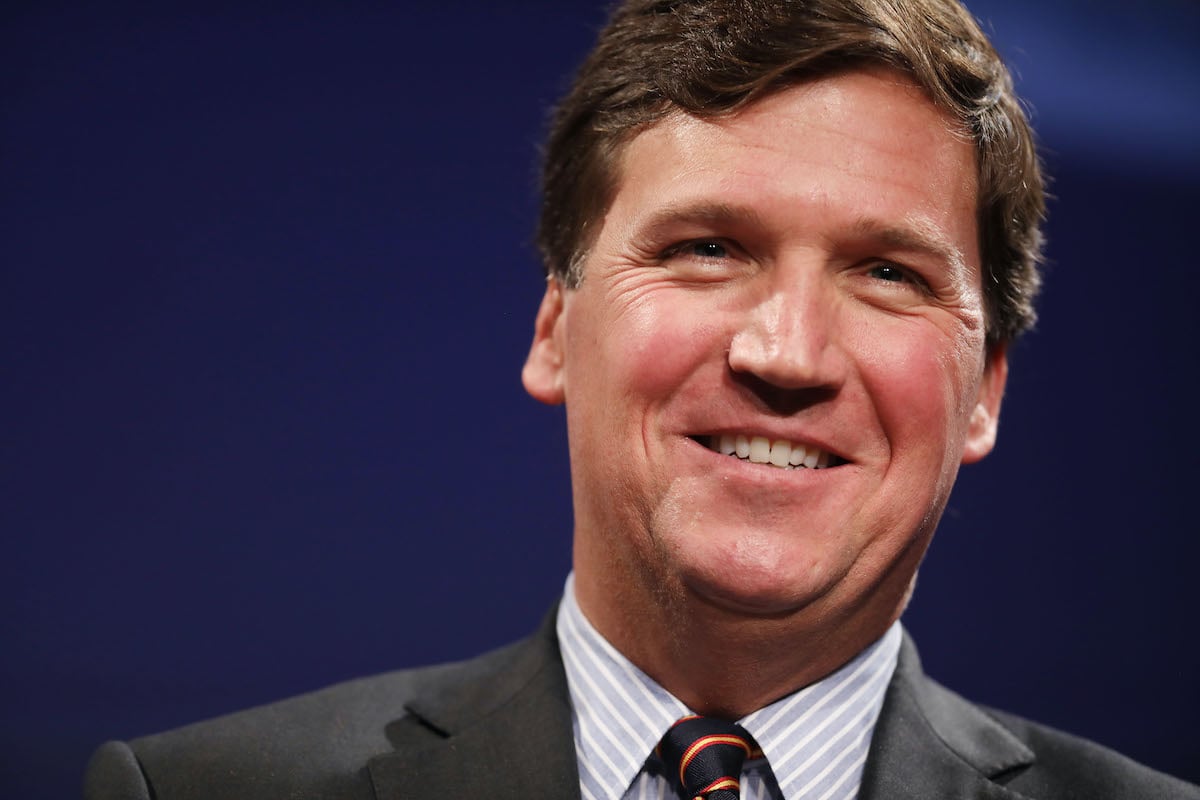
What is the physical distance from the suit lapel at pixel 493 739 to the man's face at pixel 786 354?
225 millimetres


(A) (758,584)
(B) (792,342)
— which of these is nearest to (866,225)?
(B) (792,342)

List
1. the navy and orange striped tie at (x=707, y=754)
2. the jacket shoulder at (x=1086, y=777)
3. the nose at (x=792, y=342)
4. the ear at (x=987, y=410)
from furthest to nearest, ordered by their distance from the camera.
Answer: the ear at (x=987, y=410) → the jacket shoulder at (x=1086, y=777) → the navy and orange striped tie at (x=707, y=754) → the nose at (x=792, y=342)

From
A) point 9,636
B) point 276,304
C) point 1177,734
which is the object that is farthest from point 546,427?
point 1177,734

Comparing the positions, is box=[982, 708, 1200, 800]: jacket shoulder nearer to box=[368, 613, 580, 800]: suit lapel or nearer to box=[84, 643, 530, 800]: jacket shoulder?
box=[368, 613, 580, 800]: suit lapel

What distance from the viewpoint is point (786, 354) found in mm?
1720

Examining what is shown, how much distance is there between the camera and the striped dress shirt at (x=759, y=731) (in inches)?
74.3

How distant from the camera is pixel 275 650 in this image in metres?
2.75

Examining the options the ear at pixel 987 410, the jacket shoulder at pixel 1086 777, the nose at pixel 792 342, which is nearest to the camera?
the nose at pixel 792 342

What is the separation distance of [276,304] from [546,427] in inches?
25.8

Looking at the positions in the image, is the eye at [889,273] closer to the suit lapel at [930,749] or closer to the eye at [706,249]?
the eye at [706,249]

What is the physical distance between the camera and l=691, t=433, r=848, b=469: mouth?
180 cm

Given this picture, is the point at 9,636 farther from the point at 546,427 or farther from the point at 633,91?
the point at 633,91

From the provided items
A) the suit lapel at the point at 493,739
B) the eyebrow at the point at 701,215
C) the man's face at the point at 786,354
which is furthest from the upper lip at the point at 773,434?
the suit lapel at the point at 493,739

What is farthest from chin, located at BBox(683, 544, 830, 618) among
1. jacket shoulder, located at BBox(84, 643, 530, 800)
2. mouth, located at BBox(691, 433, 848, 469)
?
jacket shoulder, located at BBox(84, 643, 530, 800)
